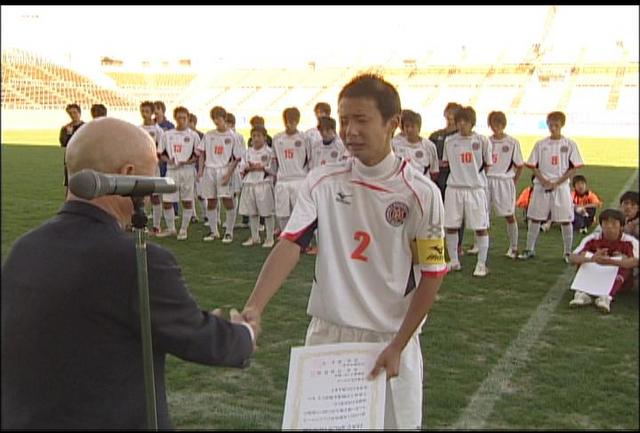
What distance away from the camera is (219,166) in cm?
1073

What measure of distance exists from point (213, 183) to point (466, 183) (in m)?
3.90

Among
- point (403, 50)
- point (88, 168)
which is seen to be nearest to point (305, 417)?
point (88, 168)

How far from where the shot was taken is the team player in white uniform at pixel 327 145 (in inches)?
368

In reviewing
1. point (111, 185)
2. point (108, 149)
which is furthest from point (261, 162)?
point (111, 185)

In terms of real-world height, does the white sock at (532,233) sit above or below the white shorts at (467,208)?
below

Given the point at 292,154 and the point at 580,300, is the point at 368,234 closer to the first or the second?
the point at 580,300

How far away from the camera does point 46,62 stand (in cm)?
5419

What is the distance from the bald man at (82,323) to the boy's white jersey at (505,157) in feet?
26.0

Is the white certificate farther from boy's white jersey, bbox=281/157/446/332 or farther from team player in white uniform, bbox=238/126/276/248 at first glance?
team player in white uniform, bbox=238/126/276/248

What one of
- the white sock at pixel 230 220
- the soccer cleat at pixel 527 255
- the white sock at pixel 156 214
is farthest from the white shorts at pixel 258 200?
the soccer cleat at pixel 527 255

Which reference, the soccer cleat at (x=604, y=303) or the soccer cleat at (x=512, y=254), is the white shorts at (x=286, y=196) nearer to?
the soccer cleat at (x=512, y=254)

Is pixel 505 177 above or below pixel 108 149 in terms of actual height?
below

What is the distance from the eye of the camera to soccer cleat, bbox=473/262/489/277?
807cm

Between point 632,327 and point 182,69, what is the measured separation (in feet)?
184
